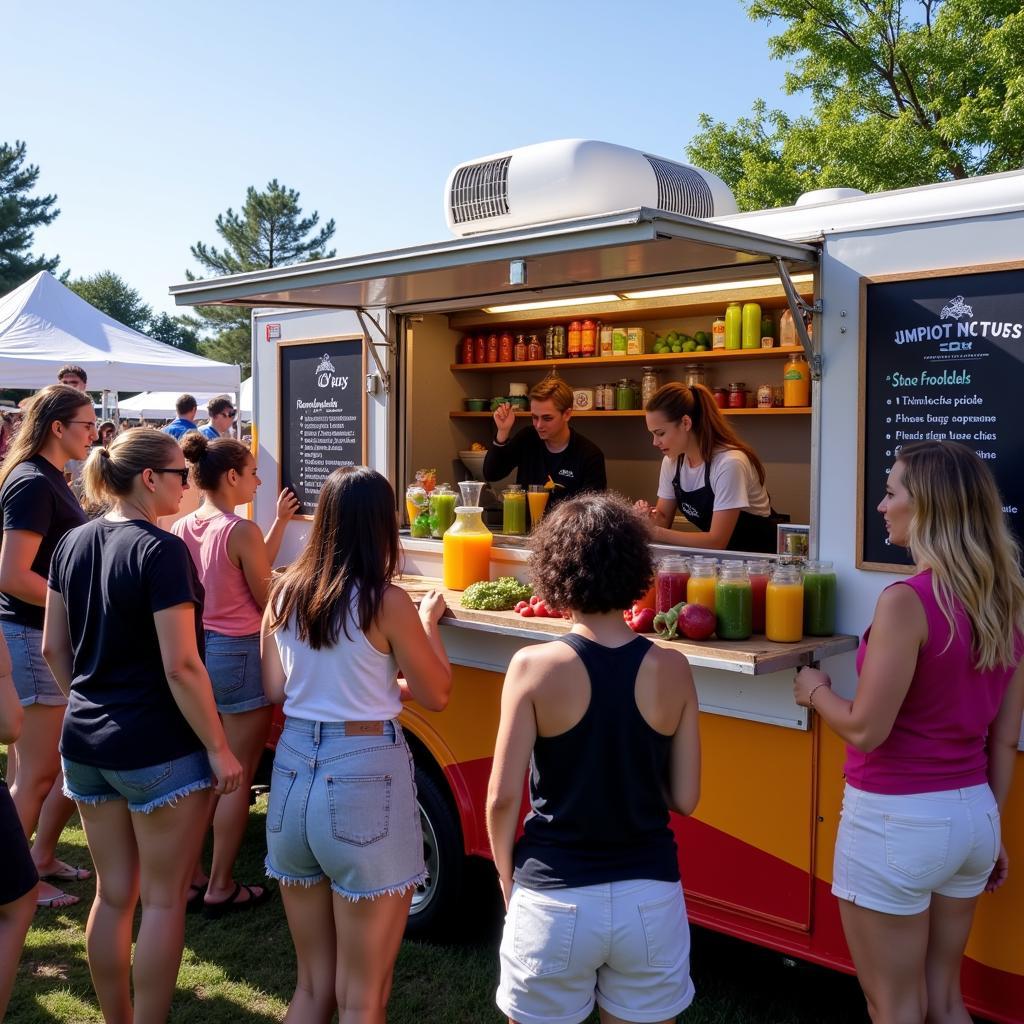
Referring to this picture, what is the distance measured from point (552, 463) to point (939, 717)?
10.1ft

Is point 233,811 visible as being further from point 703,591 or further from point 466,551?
point 703,591

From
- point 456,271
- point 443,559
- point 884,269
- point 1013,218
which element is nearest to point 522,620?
point 443,559

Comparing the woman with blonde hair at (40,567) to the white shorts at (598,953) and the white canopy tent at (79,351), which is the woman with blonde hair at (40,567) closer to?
the white shorts at (598,953)

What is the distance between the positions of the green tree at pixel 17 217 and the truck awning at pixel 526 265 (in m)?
33.3

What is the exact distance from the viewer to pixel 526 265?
3.41 meters

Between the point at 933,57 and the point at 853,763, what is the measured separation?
12.9m

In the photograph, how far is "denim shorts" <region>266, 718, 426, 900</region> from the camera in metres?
2.45

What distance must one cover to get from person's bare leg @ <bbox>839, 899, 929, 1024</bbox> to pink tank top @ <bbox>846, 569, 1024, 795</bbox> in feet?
0.97

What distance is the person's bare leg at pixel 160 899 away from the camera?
275 cm

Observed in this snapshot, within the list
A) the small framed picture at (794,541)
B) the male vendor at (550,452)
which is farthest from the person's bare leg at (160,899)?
the male vendor at (550,452)

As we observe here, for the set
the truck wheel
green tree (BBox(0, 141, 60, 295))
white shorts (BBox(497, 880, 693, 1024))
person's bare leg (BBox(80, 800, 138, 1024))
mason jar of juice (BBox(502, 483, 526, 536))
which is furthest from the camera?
green tree (BBox(0, 141, 60, 295))

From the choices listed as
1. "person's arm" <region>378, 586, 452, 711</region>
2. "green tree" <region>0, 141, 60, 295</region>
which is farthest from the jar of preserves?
"green tree" <region>0, 141, 60, 295</region>

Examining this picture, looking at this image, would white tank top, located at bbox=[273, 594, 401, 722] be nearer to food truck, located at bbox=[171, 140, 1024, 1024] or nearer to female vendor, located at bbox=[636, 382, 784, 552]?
food truck, located at bbox=[171, 140, 1024, 1024]

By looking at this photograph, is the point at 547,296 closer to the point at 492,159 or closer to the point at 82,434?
the point at 492,159
